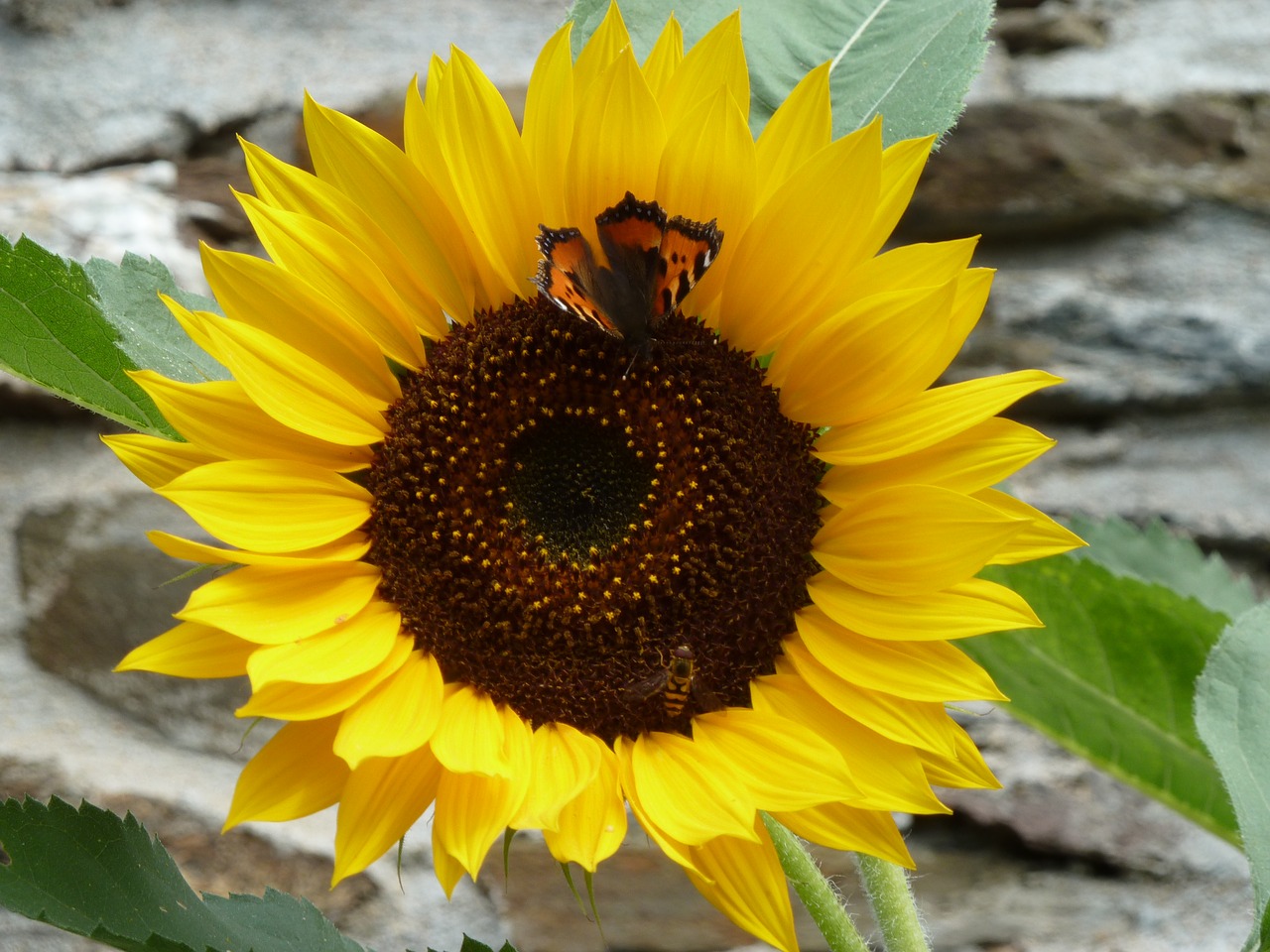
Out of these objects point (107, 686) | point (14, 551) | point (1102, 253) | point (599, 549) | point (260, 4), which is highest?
point (260, 4)

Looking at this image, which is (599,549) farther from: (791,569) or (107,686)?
(107,686)

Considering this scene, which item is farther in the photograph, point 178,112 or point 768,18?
point 178,112

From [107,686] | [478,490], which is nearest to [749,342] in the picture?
[478,490]

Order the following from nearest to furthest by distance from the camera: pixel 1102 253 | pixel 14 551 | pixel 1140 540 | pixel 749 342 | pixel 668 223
A: pixel 668 223, pixel 749 342, pixel 14 551, pixel 1140 540, pixel 1102 253

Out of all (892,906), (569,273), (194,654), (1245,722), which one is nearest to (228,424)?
(194,654)

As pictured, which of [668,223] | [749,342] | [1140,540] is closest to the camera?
[668,223]

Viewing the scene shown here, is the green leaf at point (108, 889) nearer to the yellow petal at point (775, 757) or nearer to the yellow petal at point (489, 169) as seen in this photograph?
the yellow petal at point (775, 757)
